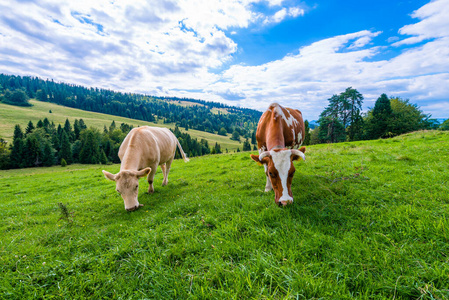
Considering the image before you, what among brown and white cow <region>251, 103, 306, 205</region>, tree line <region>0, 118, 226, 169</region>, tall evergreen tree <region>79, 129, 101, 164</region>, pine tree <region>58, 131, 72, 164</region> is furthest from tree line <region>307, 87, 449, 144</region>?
pine tree <region>58, 131, 72, 164</region>

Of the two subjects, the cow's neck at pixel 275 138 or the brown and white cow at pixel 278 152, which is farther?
the cow's neck at pixel 275 138

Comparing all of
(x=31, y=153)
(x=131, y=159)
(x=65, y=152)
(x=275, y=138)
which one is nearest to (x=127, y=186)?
(x=131, y=159)

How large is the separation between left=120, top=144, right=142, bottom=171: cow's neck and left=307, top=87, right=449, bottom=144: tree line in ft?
200

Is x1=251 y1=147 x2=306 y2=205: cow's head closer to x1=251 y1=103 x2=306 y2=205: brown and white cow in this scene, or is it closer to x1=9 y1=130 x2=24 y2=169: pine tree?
x1=251 y1=103 x2=306 y2=205: brown and white cow

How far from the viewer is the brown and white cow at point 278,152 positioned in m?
4.70

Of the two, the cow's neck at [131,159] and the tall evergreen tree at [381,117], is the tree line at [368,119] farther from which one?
the cow's neck at [131,159]

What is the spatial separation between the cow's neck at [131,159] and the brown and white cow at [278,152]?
429 centimetres

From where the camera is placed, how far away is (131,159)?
6609 mm

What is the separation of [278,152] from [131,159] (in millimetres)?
5231

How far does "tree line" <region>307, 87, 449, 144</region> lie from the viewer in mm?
49456

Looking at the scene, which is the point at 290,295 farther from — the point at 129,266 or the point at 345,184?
the point at 345,184

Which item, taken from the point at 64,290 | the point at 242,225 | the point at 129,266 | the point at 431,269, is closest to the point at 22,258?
the point at 64,290

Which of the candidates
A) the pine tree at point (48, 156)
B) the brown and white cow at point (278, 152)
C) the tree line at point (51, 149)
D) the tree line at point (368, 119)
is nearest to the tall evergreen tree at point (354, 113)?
the tree line at point (368, 119)

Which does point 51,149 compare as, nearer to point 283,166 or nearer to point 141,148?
point 141,148
